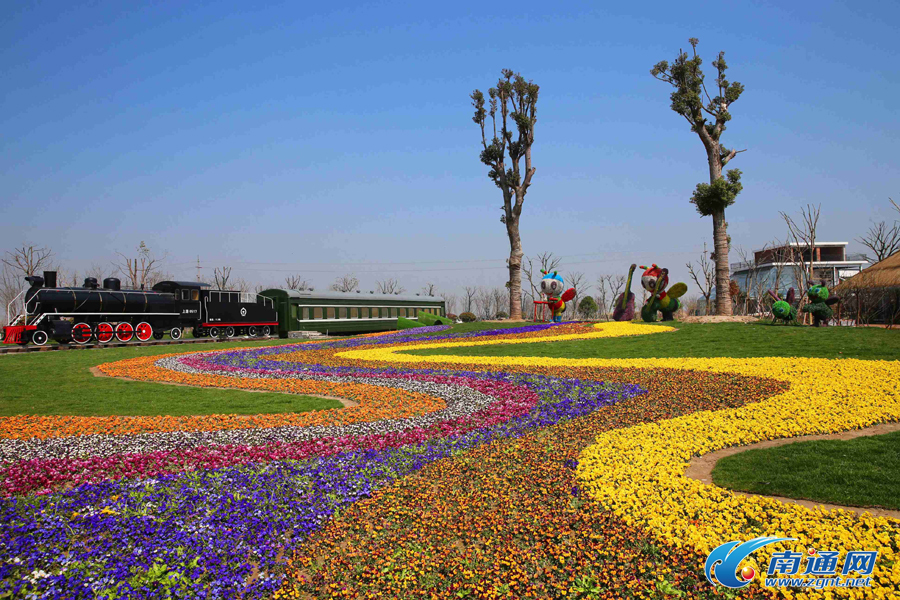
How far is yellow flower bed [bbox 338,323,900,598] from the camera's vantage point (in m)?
4.47

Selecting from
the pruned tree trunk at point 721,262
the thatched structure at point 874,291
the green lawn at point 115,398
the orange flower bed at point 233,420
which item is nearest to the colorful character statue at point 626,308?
the pruned tree trunk at point 721,262

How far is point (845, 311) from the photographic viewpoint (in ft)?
92.3

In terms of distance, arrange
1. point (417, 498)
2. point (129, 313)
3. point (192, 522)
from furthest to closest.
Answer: point (129, 313) < point (417, 498) < point (192, 522)

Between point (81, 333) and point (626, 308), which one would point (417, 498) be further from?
point (81, 333)

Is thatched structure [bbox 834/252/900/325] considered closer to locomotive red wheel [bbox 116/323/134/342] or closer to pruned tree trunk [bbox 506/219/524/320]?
pruned tree trunk [bbox 506/219/524/320]

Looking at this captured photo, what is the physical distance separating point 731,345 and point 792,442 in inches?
420

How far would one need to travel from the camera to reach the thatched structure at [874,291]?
26.4m

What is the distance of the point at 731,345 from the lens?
17.2 meters

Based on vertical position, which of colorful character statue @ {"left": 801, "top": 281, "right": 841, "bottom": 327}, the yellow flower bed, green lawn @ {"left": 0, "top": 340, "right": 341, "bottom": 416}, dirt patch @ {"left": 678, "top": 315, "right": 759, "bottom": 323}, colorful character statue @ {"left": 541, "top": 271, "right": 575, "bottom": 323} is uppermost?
colorful character statue @ {"left": 541, "top": 271, "right": 575, "bottom": 323}

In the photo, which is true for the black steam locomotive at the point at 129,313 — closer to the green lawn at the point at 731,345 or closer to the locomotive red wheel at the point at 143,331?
the locomotive red wheel at the point at 143,331

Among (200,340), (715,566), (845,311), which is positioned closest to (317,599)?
(715,566)

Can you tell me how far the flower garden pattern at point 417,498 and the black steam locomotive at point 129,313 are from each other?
1917 cm

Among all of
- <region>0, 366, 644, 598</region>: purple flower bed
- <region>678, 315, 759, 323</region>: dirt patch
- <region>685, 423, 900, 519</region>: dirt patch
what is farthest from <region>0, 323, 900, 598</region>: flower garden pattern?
<region>678, 315, 759, 323</region>: dirt patch

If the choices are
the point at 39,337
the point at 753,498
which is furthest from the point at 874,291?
the point at 39,337
